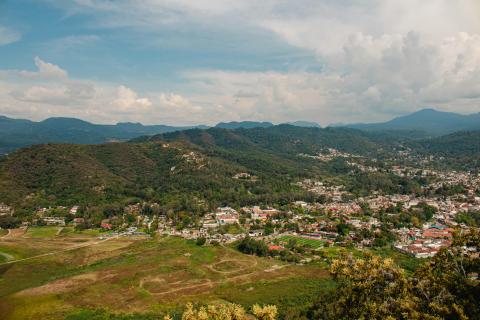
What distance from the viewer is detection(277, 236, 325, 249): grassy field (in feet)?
263

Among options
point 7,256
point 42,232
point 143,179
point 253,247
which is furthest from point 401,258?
point 143,179

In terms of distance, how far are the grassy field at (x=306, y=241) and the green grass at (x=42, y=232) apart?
56725mm

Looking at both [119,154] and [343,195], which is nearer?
[343,195]

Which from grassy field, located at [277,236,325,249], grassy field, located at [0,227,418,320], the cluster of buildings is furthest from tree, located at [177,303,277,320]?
grassy field, located at [277,236,325,249]

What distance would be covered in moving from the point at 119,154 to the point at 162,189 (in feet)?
137

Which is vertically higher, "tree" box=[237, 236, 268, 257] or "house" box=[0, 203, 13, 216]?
"house" box=[0, 203, 13, 216]

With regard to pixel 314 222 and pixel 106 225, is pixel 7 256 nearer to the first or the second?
pixel 106 225

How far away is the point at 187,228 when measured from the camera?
9969 cm

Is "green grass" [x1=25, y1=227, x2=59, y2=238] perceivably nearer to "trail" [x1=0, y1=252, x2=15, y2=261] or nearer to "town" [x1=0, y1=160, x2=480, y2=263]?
"town" [x1=0, y1=160, x2=480, y2=263]

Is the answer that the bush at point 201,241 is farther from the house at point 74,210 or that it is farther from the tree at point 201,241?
the house at point 74,210

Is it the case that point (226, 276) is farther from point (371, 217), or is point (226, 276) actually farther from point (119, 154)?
point (119, 154)

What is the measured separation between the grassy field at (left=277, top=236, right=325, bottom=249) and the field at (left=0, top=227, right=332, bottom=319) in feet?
46.5

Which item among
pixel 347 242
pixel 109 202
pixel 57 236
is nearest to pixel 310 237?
pixel 347 242

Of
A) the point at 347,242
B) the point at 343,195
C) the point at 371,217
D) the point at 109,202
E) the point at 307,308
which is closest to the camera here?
the point at 307,308
